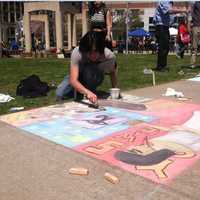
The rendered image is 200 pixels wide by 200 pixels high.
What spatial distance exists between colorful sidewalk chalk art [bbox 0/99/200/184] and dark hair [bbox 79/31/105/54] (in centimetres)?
81

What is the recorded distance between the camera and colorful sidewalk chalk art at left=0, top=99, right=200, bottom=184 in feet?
11.4

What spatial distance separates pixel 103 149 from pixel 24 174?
2.78 feet

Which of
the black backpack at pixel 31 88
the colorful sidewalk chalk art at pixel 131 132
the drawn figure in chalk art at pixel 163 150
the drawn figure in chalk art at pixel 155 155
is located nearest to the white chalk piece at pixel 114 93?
the colorful sidewalk chalk art at pixel 131 132

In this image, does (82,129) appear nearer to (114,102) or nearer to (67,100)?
(114,102)

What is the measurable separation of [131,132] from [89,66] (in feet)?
6.26

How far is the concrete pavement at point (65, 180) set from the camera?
2.89 meters

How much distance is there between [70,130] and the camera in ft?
14.5

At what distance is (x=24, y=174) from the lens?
327 cm

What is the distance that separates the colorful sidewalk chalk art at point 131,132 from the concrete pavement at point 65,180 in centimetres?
11

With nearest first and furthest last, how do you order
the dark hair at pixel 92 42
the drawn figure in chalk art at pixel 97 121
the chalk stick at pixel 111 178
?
the chalk stick at pixel 111 178
the drawn figure in chalk art at pixel 97 121
the dark hair at pixel 92 42

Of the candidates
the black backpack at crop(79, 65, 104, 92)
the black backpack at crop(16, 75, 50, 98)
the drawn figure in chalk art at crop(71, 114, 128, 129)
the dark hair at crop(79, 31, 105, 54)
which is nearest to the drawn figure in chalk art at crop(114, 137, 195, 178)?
the drawn figure in chalk art at crop(71, 114, 128, 129)

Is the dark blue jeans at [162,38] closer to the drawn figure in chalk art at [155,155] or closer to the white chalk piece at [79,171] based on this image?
the drawn figure in chalk art at [155,155]

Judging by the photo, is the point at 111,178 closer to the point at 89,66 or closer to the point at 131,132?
the point at 131,132

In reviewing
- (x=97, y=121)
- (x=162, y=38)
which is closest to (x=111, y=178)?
(x=97, y=121)
